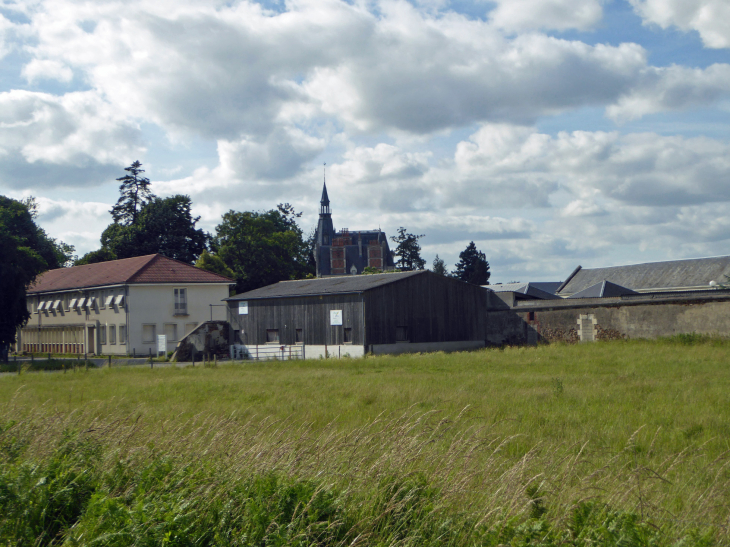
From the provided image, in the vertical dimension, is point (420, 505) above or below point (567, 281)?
below

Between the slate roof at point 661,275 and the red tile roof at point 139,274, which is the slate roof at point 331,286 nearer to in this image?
the red tile roof at point 139,274

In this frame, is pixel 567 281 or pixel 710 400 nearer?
pixel 710 400

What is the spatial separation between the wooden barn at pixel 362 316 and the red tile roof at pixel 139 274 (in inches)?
230

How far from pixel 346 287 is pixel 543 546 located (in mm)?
33516

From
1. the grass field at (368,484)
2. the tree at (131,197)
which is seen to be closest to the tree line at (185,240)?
the tree at (131,197)

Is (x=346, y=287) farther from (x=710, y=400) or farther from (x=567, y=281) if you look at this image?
(x=567, y=281)

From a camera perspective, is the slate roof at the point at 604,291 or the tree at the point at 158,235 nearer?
the slate roof at the point at 604,291

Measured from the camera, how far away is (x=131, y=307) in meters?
44.5

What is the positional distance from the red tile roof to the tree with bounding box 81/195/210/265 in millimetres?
9662

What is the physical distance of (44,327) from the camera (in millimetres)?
52594

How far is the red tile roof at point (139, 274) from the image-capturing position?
45.7 metres

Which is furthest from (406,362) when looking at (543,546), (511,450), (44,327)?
(44,327)

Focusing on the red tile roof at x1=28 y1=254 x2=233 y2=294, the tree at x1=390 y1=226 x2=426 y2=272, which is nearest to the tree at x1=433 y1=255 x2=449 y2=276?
the tree at x1=390 y1=226 x2=426 y2=272

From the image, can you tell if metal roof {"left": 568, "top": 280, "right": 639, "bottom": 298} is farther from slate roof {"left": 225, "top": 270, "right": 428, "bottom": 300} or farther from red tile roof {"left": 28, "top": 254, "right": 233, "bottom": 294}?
red tile roof {"left": 28, "top": 254, "right": 233, "bottom": 294}
